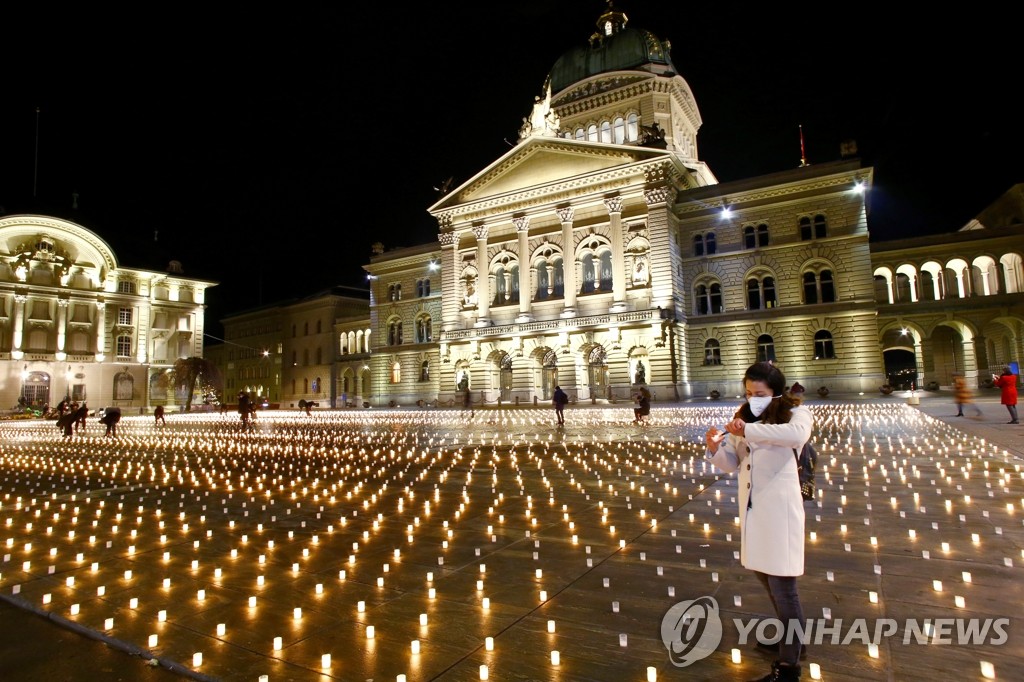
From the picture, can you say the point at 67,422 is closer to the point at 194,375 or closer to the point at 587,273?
the point at 194,375

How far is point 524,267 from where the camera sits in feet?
145

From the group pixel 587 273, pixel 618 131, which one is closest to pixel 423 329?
pixel 587 273

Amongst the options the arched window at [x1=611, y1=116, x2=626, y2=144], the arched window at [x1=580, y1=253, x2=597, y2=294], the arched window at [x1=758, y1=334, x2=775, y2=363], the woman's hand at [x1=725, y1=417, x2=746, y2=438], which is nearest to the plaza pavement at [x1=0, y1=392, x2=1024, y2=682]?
the woman's hand at [x1=725, y1=417, x2=746, y2=438]

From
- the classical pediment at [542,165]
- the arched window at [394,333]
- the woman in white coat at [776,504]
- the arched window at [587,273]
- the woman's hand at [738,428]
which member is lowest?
the woman in white coat at [776,504]

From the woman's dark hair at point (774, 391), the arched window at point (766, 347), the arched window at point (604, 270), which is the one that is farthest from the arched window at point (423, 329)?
the woman's dark hair at point (774, 391)

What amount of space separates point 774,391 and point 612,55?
2280 inches

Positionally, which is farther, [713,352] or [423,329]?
[423,329]

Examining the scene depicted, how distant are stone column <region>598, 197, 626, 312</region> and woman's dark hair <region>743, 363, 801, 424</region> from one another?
3688 cm

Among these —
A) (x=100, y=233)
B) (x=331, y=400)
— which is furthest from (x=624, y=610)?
(x=100, y=233)

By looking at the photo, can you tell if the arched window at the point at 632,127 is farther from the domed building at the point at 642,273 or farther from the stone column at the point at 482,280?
the stone column at the point at 482,280

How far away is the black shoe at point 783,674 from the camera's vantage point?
331 centimetres

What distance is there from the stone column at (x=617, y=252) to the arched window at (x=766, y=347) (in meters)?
9.92

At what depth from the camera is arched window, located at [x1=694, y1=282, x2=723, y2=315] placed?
4128 cm

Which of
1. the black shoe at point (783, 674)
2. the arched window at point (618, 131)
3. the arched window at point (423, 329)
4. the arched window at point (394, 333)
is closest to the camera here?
the black shoe at point (783, 674)
